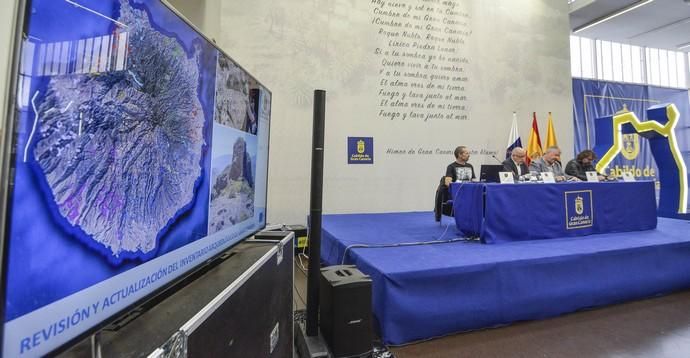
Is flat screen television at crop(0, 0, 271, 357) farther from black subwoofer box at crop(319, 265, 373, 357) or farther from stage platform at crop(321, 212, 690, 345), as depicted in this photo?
stage platform at crop(321, 212, 690, 345)

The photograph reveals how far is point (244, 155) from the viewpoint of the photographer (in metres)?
1.30

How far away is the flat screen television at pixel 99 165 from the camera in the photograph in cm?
40

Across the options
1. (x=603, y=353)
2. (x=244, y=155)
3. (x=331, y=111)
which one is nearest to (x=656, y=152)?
(x=603, y=353)

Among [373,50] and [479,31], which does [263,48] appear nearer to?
[373,50]

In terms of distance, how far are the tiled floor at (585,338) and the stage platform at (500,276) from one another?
0.06 metres

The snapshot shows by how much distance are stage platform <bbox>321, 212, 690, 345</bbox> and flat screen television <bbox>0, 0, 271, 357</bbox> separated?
1127 millimetres

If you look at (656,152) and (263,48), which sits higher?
(263,48)

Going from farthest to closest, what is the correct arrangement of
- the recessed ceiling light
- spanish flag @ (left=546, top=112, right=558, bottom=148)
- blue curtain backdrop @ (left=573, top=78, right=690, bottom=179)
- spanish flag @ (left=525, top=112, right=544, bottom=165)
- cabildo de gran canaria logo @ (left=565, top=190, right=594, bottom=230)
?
blue curtain backdrop @ (left=573, top=78, right=690, bottom=179) < the recessed ceiling light < spanish flag @ (left=546, top=112, right=558, bottom=148) < spanish flag @ (left=525, top=112, right=544, bottom=165) < cabildo de gran canaria logo @ (left=565, top=190, right=594, bottom=230)

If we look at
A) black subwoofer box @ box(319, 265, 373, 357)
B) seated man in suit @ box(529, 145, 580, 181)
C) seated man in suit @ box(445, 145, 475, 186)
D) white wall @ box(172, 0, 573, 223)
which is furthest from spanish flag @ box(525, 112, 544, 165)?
black subwoofer box @ box(319, 265, 373, 357)

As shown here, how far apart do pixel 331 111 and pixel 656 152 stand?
453cm

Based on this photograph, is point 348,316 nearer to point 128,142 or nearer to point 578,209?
point 128,142

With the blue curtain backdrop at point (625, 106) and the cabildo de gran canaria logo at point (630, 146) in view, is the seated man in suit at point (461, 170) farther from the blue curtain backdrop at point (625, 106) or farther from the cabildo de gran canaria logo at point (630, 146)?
the cabildo de gran canaria logo at point (630, 146)

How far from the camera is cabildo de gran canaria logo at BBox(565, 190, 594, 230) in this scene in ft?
8.41

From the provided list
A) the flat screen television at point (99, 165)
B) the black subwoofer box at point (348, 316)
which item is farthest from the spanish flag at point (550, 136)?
the flat screen television at point (99, 165)
